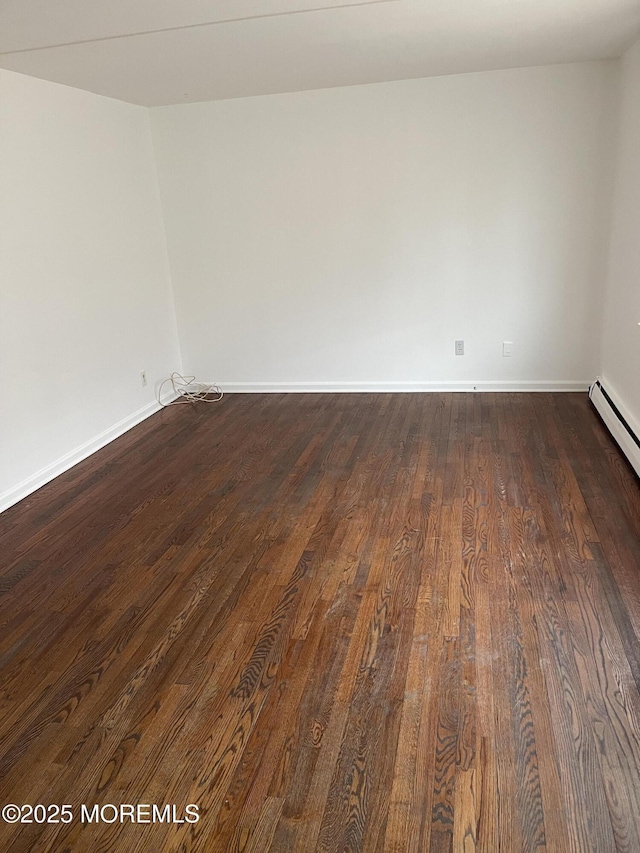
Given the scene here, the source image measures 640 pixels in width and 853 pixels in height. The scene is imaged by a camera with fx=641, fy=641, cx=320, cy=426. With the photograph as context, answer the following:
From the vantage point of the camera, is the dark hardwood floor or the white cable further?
the white cable

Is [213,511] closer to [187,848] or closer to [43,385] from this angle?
[43,385]

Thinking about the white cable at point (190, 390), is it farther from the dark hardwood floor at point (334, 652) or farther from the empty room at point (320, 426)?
the dark hardwood floor at point (334, 652)

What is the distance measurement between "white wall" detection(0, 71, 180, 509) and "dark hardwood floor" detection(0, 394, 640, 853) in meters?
0.43

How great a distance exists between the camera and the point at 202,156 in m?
4.94

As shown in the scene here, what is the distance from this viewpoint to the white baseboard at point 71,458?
354 cm

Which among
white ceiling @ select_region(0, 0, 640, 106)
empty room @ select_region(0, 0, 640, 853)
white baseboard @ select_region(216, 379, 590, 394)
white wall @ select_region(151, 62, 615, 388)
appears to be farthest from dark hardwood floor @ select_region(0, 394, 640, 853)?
white ceiling @ select_region(0, 0, 640, 106)

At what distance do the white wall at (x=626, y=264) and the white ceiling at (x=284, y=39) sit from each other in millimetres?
347

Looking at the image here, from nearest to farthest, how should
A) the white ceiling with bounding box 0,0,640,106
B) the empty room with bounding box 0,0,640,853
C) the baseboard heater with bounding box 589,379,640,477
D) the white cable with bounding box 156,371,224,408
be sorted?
the empty room with bounding box 0,0,640,853, the white ceiling with bounding box 0,0,640,106, the baseboard heater with bounding box 589,379,640,477, the white cable with bounding box 156,371,224,408

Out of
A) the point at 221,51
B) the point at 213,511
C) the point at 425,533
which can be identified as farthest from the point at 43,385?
the point at 425,533

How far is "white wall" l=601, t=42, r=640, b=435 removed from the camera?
12.1 feet

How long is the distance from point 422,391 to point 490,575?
2727 millimetres

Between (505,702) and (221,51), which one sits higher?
(221,51)

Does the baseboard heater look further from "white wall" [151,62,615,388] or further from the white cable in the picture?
the white cable

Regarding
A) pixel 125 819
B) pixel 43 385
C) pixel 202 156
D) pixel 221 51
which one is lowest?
pixel 125 819
